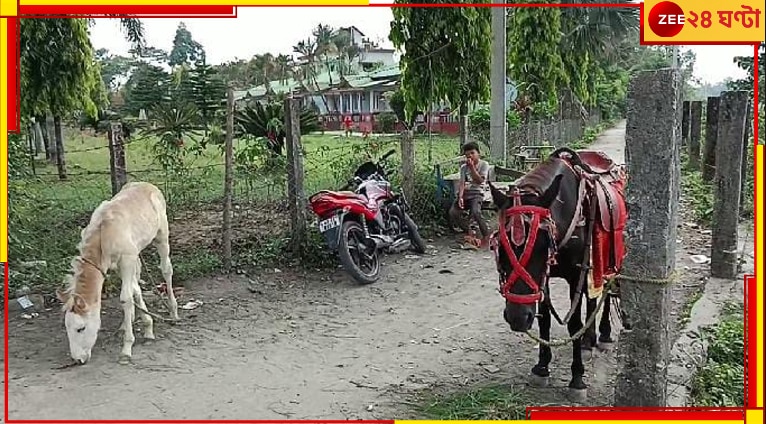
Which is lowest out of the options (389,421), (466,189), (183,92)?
(389,421)

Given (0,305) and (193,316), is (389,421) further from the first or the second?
(0,305)

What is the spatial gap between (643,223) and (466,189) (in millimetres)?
5602

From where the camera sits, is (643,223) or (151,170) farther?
(151,170)

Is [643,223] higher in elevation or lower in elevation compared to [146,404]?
higher

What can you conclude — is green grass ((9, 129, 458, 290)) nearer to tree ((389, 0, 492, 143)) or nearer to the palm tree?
tree ((389, 0, 492, 143))

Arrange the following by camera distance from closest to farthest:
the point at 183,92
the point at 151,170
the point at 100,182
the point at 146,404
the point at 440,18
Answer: the point at 146,404
the point at 151,170
the point at 100,182
the point at 440,18
the point at 183,92

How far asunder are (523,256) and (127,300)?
311cm

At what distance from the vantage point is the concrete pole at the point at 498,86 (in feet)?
37.7

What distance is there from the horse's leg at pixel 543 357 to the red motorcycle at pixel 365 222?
286 centimetres

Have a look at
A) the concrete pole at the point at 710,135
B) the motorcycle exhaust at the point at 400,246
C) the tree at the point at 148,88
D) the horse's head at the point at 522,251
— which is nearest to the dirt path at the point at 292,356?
the motorcycle exhaust at the point at 400,246

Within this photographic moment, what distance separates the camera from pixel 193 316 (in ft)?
20.3

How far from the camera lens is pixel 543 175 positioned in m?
4.09

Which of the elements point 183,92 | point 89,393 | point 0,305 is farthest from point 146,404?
point 183,92

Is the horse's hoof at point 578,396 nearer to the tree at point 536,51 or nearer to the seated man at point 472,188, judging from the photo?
the seated man at point 472,188
